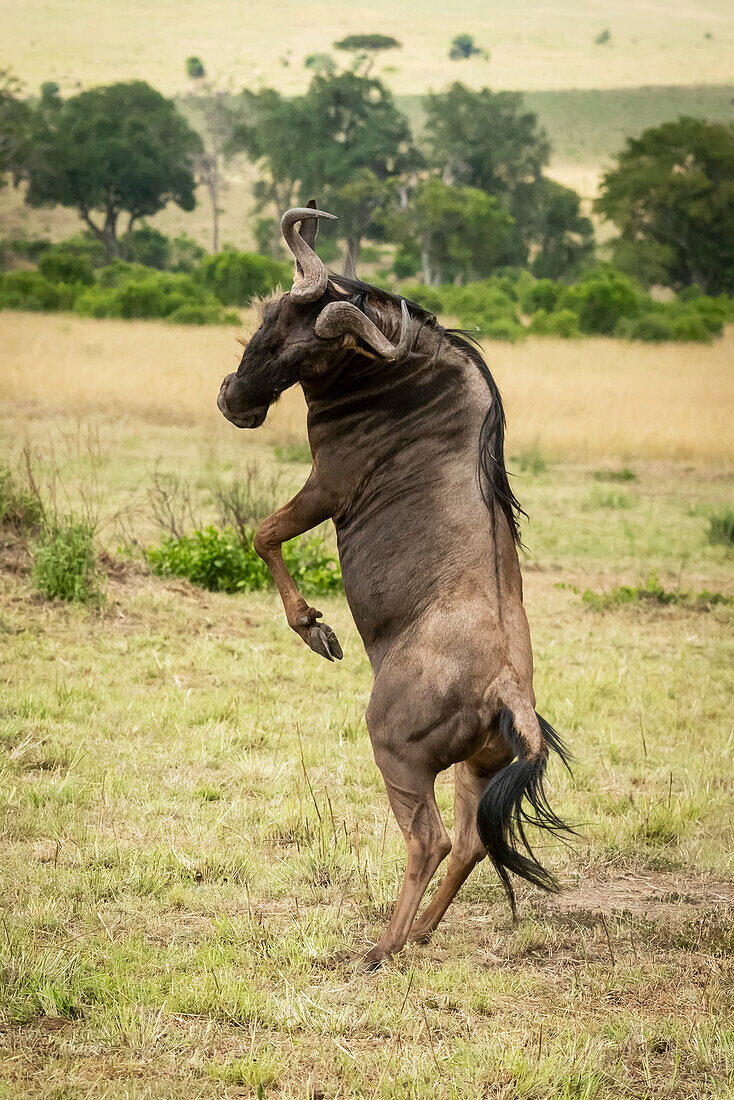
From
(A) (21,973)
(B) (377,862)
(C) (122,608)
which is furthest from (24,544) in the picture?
(A) (21,973)

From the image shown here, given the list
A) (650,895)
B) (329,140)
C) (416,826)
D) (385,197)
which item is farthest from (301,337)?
(329,140)

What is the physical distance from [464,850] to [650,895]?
3.70 feet

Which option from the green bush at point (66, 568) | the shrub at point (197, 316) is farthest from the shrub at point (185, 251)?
the green bush at point (66, 568)

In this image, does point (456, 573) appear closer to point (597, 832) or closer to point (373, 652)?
point (373, 652)

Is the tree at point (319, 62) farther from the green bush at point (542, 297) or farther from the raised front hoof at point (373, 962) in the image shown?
the raised front hoof at point (373, 962)

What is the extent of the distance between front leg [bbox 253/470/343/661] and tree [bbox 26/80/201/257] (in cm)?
5445

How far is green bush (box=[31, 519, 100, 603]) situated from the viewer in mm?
8000

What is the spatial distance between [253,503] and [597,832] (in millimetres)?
5860

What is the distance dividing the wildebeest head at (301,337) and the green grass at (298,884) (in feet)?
6.07

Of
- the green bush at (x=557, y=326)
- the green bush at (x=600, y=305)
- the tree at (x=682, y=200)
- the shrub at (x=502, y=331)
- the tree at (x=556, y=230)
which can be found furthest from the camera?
the tree at (x=556, y=230)

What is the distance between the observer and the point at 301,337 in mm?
3883

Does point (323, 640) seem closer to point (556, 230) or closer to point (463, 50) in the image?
point (556, 230)

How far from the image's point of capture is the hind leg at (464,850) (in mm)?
4004

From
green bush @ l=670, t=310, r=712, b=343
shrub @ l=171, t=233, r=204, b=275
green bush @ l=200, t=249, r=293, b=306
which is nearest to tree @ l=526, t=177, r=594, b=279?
shrub @ l=171, t=233, r=204, b=275
